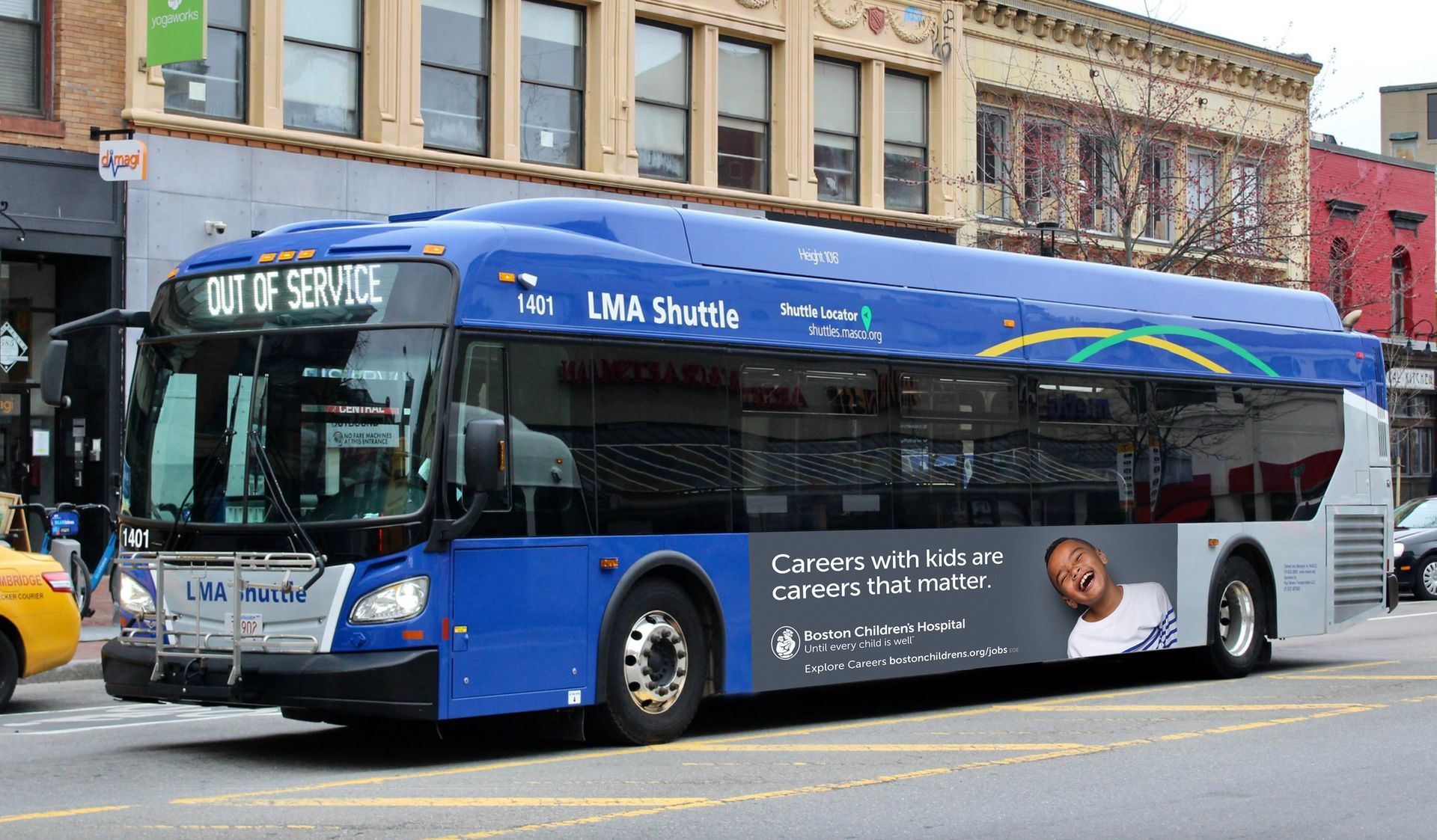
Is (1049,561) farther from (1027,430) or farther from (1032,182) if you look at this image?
(1032,182)

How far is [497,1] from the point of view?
23703mm

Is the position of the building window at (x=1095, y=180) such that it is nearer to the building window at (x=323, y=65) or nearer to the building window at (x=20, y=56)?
the building window at (x=323, y=65)

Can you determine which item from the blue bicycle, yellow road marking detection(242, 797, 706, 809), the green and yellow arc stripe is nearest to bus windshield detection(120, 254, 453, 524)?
yellow road marking detection(242, 797, 706, 809)

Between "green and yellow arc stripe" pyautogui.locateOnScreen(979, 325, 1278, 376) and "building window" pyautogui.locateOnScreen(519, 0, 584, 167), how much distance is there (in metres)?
11.6

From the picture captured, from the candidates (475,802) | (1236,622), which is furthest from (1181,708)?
(475,802)

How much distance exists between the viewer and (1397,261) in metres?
42.9

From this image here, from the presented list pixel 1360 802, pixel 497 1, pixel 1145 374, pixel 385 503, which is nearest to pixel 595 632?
pixel 385 503

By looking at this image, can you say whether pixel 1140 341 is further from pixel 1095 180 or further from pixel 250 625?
pixel 1095 180

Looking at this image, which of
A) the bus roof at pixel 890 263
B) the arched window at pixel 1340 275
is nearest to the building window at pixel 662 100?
the bus roof at pixel 890 263

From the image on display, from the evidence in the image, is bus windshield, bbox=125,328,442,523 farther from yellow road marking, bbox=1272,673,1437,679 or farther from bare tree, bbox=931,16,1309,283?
bare tree, bbox=931,16,1309,283

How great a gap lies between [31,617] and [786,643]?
545cm

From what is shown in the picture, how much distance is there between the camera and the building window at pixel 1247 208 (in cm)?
2946

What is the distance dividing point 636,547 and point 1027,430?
397 centimetres

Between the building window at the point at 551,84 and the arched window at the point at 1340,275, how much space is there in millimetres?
13996
